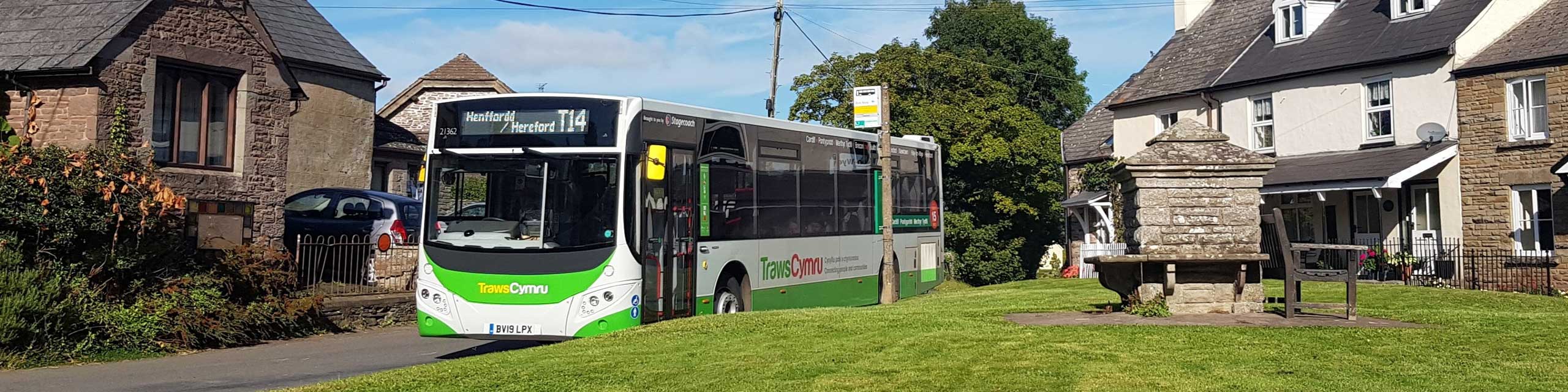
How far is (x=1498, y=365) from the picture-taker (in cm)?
896

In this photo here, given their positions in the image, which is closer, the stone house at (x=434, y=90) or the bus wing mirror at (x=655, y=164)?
the bus wing mirror at (x=655, y=164)

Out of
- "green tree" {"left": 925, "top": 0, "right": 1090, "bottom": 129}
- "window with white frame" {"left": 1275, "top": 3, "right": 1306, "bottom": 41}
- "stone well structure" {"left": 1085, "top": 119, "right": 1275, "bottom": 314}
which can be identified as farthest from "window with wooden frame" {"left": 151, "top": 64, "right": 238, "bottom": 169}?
"green tree" {"left": 925, "top": 0, "right": 1090, "bottom": 129}

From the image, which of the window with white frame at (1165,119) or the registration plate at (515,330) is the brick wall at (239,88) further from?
the window with white frame at (1165,119)

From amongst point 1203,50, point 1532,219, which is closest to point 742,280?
point 1532,219

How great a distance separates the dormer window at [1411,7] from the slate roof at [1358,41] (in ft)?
0.54

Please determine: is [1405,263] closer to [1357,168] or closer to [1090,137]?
[1357,168]

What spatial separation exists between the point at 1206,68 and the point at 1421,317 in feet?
76.5

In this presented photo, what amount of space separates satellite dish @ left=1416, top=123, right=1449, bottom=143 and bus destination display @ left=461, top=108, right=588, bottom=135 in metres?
19.9

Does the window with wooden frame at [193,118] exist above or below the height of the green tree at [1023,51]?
below

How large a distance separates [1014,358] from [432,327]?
7.20 meters

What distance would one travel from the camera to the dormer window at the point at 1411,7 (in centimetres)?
2942

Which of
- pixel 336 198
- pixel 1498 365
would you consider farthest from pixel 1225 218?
pixel 336 198

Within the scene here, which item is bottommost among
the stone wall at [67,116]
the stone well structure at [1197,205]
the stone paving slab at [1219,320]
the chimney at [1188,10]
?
the stone paving slab at [1219,320]

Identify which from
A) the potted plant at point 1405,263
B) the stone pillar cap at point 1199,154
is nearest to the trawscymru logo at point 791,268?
the stone pillar cap at point 1199,154
